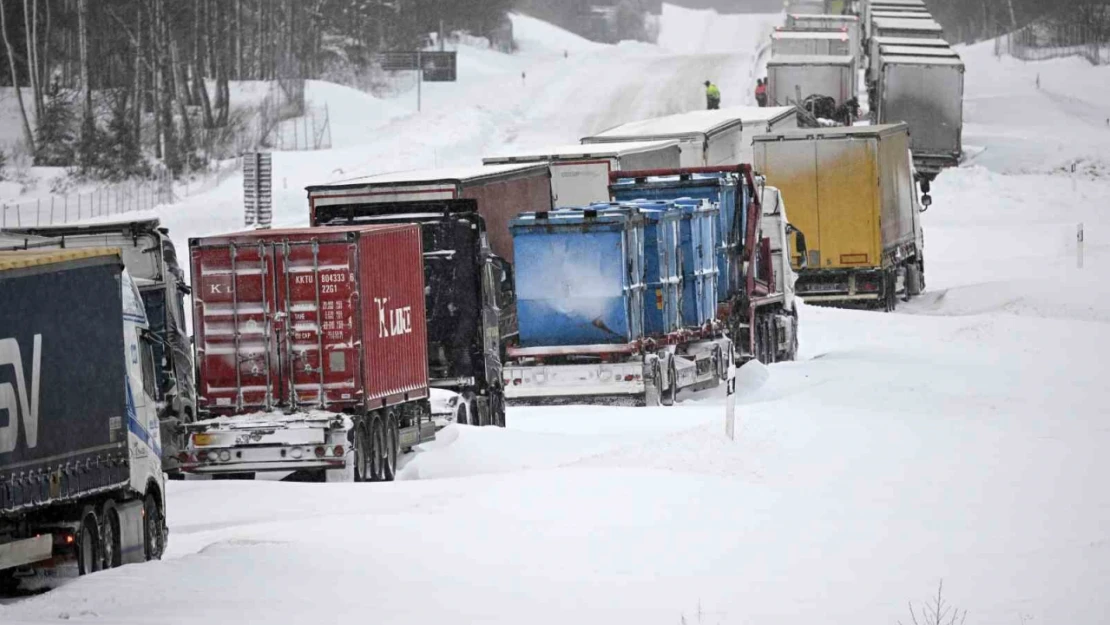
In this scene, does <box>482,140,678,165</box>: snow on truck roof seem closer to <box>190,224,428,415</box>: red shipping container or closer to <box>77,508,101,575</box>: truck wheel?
<box>190,224,428,415</box>: red shipping container

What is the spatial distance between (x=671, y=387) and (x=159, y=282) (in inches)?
325

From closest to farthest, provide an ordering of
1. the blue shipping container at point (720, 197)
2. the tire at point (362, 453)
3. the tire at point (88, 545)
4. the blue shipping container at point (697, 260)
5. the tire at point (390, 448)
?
1. the tire at point (88, 545)
2. the tire at point (362, 453)
3. the tire at point (390, 448)
4. the blue shipping container at point (697, 260)
5. the blue shipping container at point (720, 197)

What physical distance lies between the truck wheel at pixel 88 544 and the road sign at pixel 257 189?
29.8m

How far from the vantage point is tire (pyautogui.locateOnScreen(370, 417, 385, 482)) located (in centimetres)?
2044

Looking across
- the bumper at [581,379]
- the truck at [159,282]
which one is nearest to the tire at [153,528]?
the truck at [159,282]

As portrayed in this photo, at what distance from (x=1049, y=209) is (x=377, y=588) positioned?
49359 millimetres

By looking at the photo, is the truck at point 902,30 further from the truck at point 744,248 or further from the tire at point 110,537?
the tire at point 110,537

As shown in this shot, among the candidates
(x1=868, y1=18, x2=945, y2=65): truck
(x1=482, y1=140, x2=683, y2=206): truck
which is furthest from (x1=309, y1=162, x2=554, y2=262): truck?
(x1=868, y1=18, x2=945, y2=65): truck

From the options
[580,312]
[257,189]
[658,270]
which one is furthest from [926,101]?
[580,312]

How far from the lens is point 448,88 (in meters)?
92.1

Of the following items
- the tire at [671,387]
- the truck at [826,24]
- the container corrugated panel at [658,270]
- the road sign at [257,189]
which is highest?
the truck at [826,24]

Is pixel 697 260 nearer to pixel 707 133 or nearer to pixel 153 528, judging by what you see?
pixel 707 133

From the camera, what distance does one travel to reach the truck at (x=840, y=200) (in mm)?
37562

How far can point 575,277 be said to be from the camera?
26484 mm
